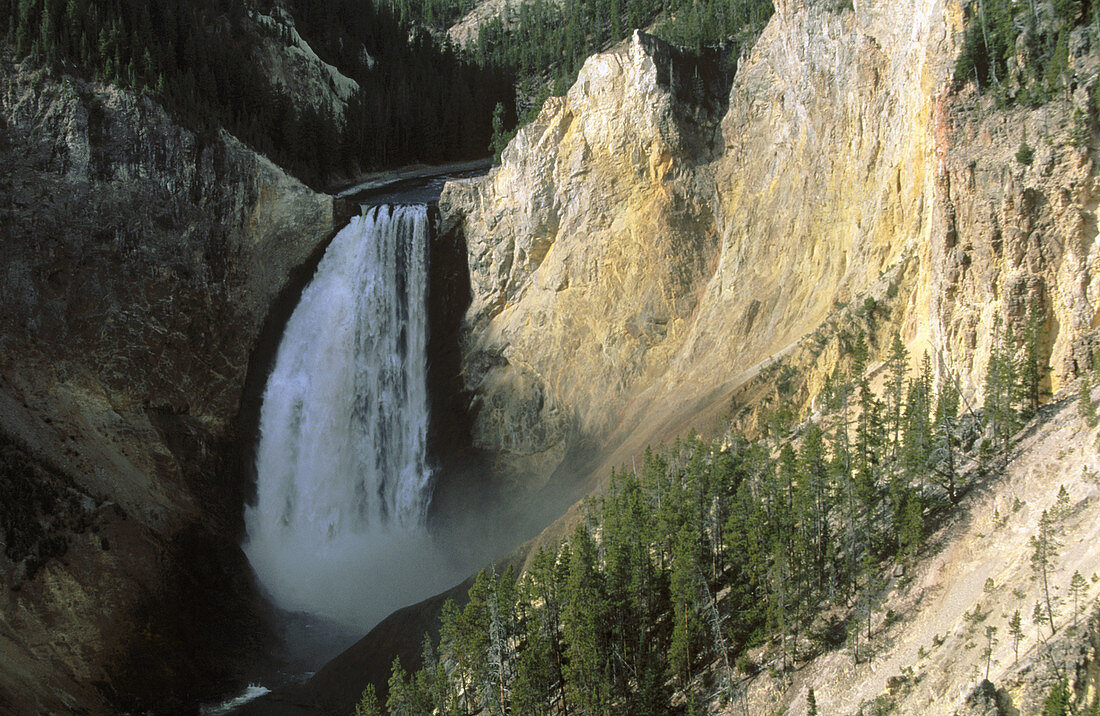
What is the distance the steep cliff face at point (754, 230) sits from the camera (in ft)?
92.6

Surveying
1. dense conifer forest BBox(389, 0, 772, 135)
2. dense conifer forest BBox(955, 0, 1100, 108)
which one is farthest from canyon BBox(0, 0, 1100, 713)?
dense conifer forest BBox(389, 0, 772, 135)

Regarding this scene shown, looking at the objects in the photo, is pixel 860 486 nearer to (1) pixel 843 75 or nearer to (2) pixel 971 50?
(2) pixel 971 50

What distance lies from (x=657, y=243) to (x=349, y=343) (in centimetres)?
1815

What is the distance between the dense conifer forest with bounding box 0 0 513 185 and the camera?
5150cm

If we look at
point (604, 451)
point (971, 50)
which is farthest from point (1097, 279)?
point (604, 451)

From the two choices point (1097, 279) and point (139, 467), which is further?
point (139, 467)

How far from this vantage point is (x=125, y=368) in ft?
160

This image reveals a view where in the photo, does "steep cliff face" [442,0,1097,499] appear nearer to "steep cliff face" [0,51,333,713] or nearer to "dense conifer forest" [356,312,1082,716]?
"dense conifer forest" [356,312,1082,716]

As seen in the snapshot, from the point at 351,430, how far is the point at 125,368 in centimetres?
1179

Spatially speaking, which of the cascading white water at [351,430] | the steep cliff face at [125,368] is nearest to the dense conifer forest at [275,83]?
the steep cliff face at [125,368]

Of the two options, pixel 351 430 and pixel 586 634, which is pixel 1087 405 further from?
pixel 351 430

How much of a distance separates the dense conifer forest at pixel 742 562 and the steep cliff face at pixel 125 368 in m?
14.3

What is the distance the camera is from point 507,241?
5256 cm

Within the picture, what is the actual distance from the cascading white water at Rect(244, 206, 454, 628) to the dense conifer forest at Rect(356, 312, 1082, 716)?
53.1 ft
